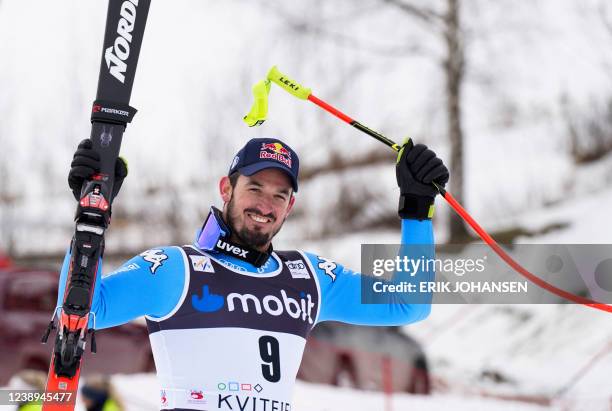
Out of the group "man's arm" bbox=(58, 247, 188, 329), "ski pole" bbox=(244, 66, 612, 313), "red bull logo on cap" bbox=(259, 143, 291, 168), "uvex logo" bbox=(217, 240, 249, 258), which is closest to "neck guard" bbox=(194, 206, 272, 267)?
"uvex logo" bbox=(217, 240, 249, 258)

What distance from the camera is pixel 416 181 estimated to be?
2883 mm

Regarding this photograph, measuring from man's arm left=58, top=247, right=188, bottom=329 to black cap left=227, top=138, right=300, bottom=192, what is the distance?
1.34 feet

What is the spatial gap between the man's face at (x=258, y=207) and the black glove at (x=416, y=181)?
440 mm

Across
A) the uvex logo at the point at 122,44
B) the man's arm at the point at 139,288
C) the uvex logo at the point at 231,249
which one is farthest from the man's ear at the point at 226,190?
the uvex logo at the point at 122,44

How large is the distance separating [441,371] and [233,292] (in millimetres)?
6548

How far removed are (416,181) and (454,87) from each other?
8822mm

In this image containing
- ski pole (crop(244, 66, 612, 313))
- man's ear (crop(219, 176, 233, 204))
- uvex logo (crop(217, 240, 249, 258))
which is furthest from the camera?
ski pole (crop(244, 66, 612, 313))

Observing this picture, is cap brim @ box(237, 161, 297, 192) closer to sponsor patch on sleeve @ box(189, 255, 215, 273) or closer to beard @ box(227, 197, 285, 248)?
beard @ box(227, 197, 285, 248)

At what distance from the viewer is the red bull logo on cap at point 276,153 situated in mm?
2836

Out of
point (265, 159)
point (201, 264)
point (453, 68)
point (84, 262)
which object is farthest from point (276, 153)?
point (453, 68)

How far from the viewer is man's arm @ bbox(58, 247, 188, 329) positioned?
2420mm

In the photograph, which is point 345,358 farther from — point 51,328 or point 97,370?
point 51,328

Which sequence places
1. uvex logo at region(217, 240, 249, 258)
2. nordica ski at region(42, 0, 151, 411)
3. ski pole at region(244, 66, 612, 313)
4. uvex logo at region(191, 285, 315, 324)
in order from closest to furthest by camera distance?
1. nordica ski at region(42, 0, 151, 411)
2. uvex logo at region(191, 285, 315, 324)
3. uvex logo at region(217, 240, 249, 258)
4. ski pole at region(244, 66, 612, 313)

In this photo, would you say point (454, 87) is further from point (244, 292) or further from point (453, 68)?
point (244, 292)
